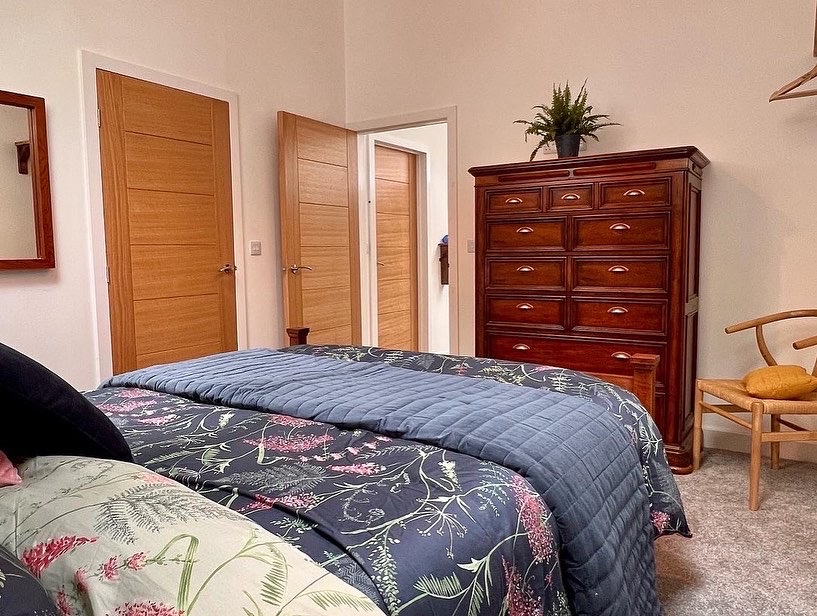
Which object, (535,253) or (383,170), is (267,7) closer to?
(383,170)

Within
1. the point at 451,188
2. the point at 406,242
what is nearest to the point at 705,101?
the point at 451,188

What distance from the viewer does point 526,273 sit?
134 inches

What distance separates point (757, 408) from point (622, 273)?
36.6 inches

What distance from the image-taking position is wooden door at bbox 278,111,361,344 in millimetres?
4023

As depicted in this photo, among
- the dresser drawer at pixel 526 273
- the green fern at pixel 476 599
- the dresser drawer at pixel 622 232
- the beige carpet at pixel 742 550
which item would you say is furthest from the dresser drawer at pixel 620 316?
the green fern at pixel 476 599

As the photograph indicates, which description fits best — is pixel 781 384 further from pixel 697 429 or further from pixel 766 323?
pixel 766 323

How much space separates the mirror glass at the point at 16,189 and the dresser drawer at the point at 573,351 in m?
2.45

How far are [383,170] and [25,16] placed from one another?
2996 millimetres

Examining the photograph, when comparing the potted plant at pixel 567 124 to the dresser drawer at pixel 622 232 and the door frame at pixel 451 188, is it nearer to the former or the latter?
the dresser drawer at pixel 622 232

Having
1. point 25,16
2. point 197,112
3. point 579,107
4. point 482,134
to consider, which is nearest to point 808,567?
point 579,107

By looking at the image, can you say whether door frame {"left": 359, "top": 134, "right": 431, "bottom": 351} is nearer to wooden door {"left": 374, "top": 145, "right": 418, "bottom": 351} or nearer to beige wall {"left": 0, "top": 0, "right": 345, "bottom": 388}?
wooden door {"left": 374, "top": 145, "right": 418, "bottom": 351}

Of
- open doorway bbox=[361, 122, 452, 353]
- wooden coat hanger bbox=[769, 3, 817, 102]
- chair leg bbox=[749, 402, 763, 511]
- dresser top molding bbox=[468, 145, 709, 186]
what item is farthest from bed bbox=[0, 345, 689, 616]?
open doorway bbox=[361, 122, 452, 353]

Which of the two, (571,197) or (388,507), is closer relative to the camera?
(388,507)

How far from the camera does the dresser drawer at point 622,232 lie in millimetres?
3029
